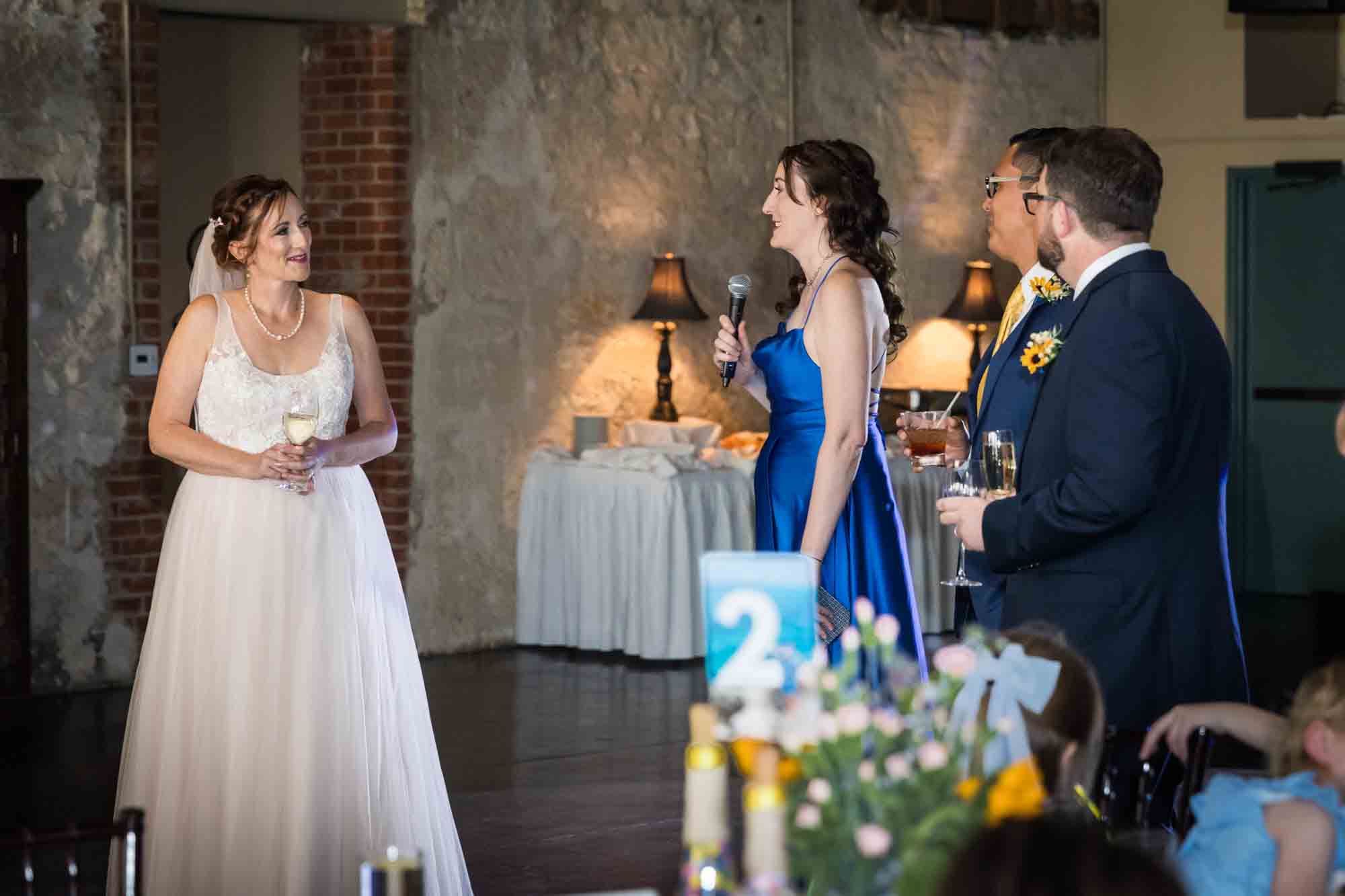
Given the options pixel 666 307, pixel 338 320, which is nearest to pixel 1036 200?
pixel 338 320

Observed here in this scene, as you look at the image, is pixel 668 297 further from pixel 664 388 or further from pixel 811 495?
pixel 811 495

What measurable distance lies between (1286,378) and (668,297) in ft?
12.7

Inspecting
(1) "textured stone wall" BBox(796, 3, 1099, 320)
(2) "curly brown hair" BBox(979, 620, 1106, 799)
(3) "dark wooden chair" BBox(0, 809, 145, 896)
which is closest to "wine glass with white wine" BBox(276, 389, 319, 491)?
(3) "dark wooden chair" BBox(0, 809, 145, 896)

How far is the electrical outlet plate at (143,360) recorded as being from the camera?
7.12m

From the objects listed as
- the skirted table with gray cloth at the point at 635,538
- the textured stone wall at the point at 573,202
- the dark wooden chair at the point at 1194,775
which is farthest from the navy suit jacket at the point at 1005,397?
the textured stone wall at the point at 573,202

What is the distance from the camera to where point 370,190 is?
7.83 metres

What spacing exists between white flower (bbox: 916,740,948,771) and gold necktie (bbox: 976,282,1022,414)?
2.12 meters

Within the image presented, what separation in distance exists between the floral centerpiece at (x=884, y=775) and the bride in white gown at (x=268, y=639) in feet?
7.47

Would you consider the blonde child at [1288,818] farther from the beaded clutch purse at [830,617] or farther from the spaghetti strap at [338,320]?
the spaghetti strap at [338,320]

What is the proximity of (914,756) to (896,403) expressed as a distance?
25.7 feet

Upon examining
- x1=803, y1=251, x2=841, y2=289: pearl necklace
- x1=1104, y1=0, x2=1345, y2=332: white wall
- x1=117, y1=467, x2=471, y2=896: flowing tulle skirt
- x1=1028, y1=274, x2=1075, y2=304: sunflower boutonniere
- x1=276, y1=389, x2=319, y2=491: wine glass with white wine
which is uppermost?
x1=1104, y1=0, x2=1345, y2=332: white wall

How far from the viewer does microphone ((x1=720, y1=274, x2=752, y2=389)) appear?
3.71 m

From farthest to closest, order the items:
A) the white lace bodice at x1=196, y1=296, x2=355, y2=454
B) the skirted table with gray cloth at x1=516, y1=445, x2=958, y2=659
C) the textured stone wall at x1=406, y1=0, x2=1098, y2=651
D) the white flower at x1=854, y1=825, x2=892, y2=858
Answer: the textured stone wall at x1=406, y1=0, x2=1098, y2=651
the skirted table with gray cloth at x1=516, y1=445, x2=958, y2=659
the white lace bodice at x1=196, y1=296, x2=355, y2=454
the white flower at x1=854, y1=825, x2=892, y2=858

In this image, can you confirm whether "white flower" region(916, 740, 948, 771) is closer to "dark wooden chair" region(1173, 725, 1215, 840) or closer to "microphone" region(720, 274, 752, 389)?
"dark wooden chair" region(1173, 725, 1215, 840)
